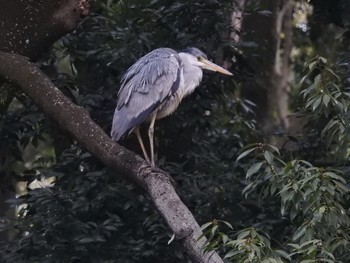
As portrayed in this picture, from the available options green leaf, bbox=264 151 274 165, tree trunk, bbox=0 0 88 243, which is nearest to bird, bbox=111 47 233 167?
tree trunk, bbox=0 0 88 243

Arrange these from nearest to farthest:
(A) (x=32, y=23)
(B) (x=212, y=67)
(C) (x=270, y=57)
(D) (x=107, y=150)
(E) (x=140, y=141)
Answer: (D) (x=107, y=150)
(A) (x=32, y=23)
(E) (x=140, y=141)
(B) (x=212, y=67)
(C) (x=270, y=57)

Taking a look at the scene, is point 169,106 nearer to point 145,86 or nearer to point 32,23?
point 145,86

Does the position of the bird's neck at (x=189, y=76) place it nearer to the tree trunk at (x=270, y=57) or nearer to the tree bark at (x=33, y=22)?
the tree bark at (x=33, y=22)

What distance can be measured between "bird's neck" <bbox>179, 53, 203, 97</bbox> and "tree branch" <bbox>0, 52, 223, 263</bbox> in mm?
1101

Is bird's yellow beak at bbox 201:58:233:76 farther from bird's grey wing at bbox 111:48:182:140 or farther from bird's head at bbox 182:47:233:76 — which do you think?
bird's grey wing at bbox 111:48:182:140

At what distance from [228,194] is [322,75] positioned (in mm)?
1584

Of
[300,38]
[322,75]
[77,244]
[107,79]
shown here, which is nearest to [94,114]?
[107,79]

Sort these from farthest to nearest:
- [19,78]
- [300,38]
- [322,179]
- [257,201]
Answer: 1. [300,38]
2. [257,201]
3. [19,78]
4. [322,179]

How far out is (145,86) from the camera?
18.3ft

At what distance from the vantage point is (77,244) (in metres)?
5.36

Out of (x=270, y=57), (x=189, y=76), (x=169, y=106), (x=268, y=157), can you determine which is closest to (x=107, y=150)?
(x=268, y=157)

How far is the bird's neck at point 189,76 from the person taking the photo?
578cm

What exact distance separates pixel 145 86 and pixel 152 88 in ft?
0.16

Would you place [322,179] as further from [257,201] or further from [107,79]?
[107,79]
